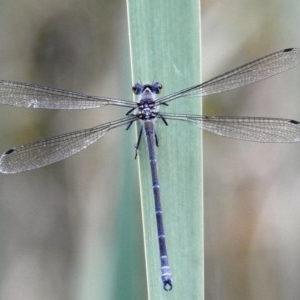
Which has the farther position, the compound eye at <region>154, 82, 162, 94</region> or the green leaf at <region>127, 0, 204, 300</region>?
the compound eye at <region>154, 82, 162, 94</region>

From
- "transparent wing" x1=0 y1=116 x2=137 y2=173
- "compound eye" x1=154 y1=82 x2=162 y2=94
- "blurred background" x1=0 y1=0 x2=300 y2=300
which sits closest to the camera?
"compound eye" x1=154 y1=82 x2=162 y2=94

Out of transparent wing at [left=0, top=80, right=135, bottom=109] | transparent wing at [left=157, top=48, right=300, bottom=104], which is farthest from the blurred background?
transparent wing at [left=157, top=48, right=300, bottom=104]

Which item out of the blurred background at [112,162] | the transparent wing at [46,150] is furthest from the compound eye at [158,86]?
the blurred background at [112,162]

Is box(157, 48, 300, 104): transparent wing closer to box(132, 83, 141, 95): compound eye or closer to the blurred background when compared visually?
box(132, 83, 141, 95): compound eye

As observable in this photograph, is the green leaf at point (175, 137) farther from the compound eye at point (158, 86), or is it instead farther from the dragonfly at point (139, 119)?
the dragonfly at point (139, 119)

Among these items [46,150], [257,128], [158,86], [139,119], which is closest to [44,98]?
[46,150]

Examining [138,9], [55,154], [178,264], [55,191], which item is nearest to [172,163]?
[178,264]

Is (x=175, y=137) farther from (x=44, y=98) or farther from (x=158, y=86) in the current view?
(x=44, y=98)
